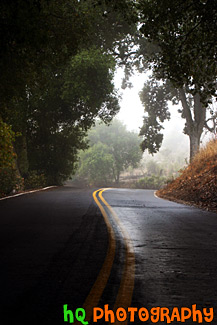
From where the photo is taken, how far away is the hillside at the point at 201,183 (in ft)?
52.0

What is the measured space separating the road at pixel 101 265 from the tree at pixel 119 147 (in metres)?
57.3

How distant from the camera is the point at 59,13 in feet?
47.3

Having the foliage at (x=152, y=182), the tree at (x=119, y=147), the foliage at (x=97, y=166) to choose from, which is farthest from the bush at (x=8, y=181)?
the tree at (x=119, y=147)

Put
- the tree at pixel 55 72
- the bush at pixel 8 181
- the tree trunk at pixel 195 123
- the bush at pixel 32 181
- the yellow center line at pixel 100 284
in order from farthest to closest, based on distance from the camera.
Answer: the tree trunk at pixel 195 123 → the bush at pixel 32 181 → the bush at pixel 8 181 → the tree at pixel 55 72 → the yellow center line at pixel 100 284

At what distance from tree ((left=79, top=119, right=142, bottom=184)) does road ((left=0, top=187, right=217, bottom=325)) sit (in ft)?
188

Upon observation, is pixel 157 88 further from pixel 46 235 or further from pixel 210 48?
pixel 46 235

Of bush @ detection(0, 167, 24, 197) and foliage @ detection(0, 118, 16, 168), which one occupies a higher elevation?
foliage @ detection(0, 118, 16, 168)

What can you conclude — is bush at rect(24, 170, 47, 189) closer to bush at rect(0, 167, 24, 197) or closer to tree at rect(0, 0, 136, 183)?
tree at rect(0, 0, 136, 183)

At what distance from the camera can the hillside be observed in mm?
15836

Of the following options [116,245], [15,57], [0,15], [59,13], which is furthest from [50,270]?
[59,13]

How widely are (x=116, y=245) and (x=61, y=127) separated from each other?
82.5 ft

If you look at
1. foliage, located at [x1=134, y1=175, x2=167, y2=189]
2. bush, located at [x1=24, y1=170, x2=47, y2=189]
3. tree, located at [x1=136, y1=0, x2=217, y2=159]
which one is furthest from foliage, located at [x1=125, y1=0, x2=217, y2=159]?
foliage, located at [x1=134, y1=175, x2=167, y2=189]

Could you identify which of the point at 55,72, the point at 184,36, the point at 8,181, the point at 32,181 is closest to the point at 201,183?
the point at 184,36

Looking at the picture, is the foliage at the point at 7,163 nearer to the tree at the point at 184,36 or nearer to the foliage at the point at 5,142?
the foliage at the point at 5,142
